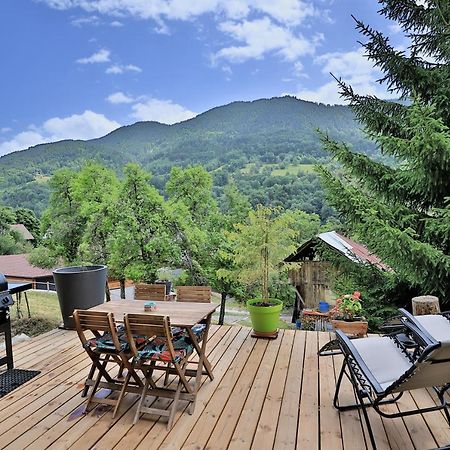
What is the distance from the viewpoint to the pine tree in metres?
4.05

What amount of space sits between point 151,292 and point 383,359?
8.29 ft

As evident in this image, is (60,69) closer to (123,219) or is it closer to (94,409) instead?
(123,219)

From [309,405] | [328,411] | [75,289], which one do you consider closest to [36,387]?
[75,289]

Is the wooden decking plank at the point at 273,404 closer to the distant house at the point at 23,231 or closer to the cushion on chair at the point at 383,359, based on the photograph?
the cushion on chair at the point at 383,359

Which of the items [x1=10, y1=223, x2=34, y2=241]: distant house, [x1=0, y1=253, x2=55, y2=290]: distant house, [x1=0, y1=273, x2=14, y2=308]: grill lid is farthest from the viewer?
[x1=10, y1=223, x2=34, y2=241]: distant house

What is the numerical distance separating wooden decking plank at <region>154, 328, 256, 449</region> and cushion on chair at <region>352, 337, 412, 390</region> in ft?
3.80

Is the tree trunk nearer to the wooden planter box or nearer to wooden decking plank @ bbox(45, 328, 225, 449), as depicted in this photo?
the wooden planter box

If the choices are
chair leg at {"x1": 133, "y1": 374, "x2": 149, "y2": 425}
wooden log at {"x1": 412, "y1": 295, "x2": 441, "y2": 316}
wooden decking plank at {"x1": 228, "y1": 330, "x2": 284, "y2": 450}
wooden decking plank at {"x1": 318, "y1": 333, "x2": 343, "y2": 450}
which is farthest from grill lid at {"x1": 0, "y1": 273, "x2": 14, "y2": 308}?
wooden log at {"x1": 412, "y1": 295, "x2": 441, "y2": 316}

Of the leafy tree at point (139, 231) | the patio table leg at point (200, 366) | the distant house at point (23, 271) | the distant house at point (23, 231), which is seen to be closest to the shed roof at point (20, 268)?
the distant house at point (23, 271)

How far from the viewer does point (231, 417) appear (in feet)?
9.43

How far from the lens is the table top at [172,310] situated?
10.1 feet

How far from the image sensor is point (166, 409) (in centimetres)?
305

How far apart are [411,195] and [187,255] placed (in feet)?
12.3

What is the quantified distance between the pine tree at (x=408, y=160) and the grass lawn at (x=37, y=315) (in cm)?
417
